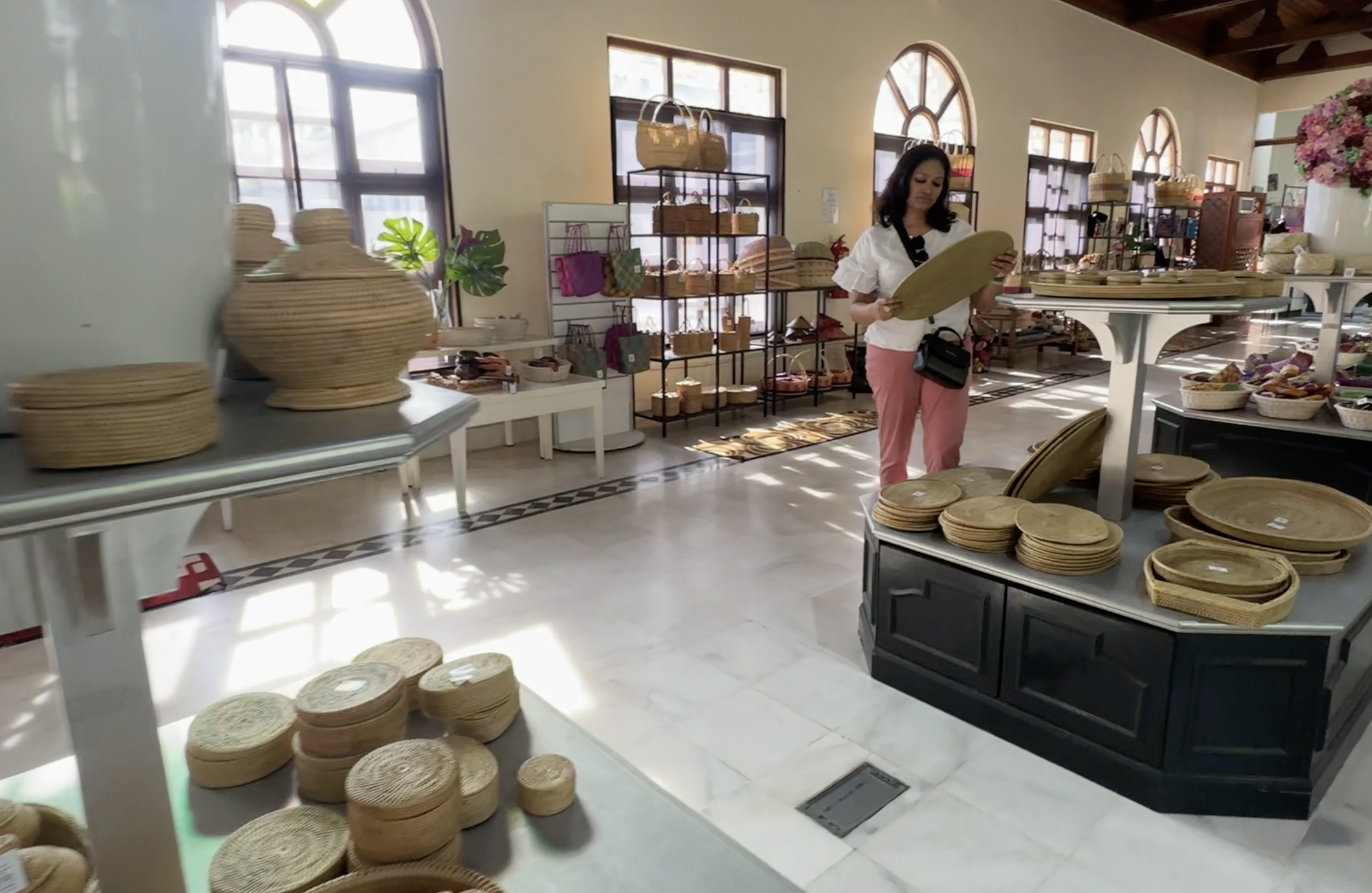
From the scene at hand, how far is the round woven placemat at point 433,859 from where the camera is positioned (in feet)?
4.02

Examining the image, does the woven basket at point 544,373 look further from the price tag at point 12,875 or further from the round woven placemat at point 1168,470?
the price tag at point 12,875

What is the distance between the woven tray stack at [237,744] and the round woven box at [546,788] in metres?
0.44

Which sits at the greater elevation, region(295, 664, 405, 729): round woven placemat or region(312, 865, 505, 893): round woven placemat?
region(295, 664, 405, 729): round woven placemat

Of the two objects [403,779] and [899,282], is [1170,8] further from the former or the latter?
[403,779]

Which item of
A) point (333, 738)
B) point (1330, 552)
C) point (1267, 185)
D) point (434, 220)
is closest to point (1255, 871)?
point (1330, 552)

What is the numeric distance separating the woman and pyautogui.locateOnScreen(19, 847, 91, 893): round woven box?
2745 millimetres

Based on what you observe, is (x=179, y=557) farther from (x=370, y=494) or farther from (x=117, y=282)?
(x=370, y=494)

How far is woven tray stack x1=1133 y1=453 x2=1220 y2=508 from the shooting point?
9.48ft

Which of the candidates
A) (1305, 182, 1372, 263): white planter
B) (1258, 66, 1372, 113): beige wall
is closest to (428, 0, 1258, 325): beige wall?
(1258, 66, 1372, 113): beige wall

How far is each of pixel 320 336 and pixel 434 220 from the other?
222 inches

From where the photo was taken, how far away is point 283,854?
49.6 inches

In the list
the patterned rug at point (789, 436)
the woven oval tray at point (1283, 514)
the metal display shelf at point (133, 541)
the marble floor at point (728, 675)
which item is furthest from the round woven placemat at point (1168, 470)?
the patterned rug at point (789, 436)

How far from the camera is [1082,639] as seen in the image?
2.30m

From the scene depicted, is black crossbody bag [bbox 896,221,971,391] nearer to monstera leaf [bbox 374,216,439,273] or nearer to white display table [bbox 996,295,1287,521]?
white display table [bbox 996,295,1287,521]
